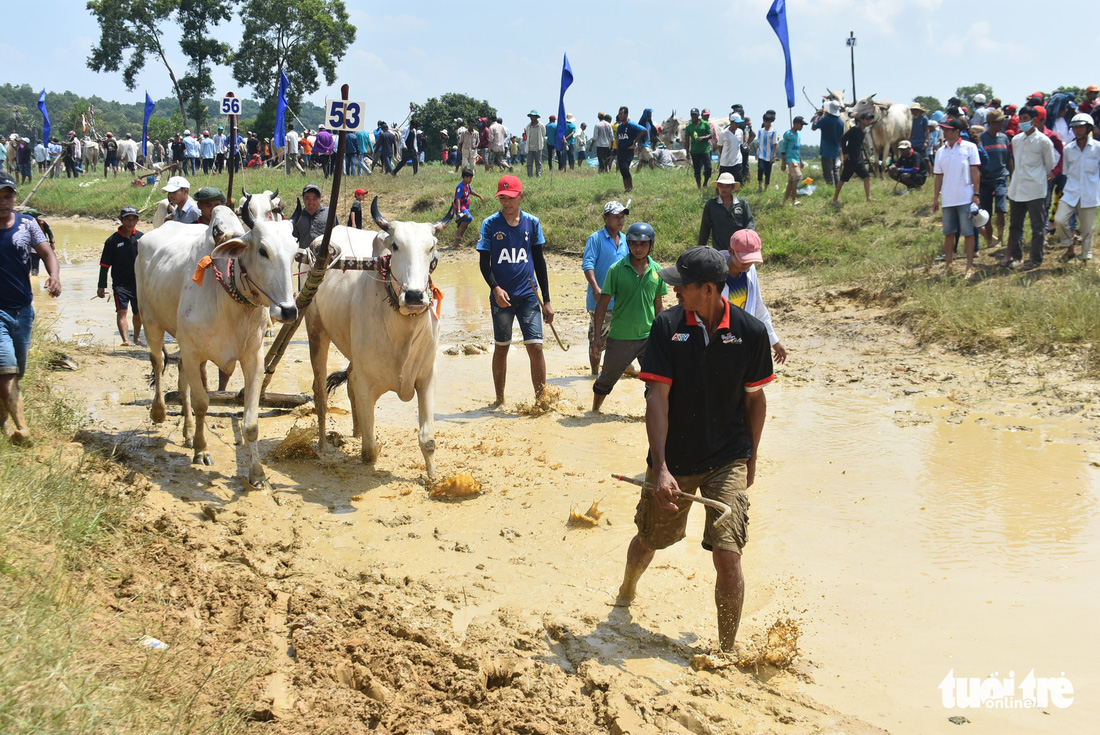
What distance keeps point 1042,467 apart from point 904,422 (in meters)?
1.49

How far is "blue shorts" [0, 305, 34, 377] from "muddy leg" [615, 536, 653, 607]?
A: 4.54 m

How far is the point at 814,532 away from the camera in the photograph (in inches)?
256

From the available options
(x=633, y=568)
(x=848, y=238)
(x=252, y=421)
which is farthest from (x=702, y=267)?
(x=848, y=238)

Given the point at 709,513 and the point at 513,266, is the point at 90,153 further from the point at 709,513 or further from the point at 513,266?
the point at 709,513

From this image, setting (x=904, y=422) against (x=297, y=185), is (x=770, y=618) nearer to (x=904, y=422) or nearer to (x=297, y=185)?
(x=904, y=422)

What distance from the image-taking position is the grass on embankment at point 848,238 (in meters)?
10.9

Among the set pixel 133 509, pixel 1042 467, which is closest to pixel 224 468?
pixel 133 509

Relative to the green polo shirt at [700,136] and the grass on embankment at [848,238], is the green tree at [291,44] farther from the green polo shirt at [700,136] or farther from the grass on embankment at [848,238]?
the green polo shirt at [700,136]

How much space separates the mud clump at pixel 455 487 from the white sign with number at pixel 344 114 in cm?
270

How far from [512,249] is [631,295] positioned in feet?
4.07

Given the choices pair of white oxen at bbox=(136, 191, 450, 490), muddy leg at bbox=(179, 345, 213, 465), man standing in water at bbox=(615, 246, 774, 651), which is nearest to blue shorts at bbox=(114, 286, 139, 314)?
pair of white oxen at bbox=(136, 191, 450, 490)

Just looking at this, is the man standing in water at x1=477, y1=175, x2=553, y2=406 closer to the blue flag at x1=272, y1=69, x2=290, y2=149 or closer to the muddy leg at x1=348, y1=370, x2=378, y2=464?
the muddy leg at x1=348, y1=370, x2=378, y2=464

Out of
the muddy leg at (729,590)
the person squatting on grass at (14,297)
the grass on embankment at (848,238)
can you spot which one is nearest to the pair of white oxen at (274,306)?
the person squatting on grass at (14,297)

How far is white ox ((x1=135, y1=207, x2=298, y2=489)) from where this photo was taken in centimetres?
669
